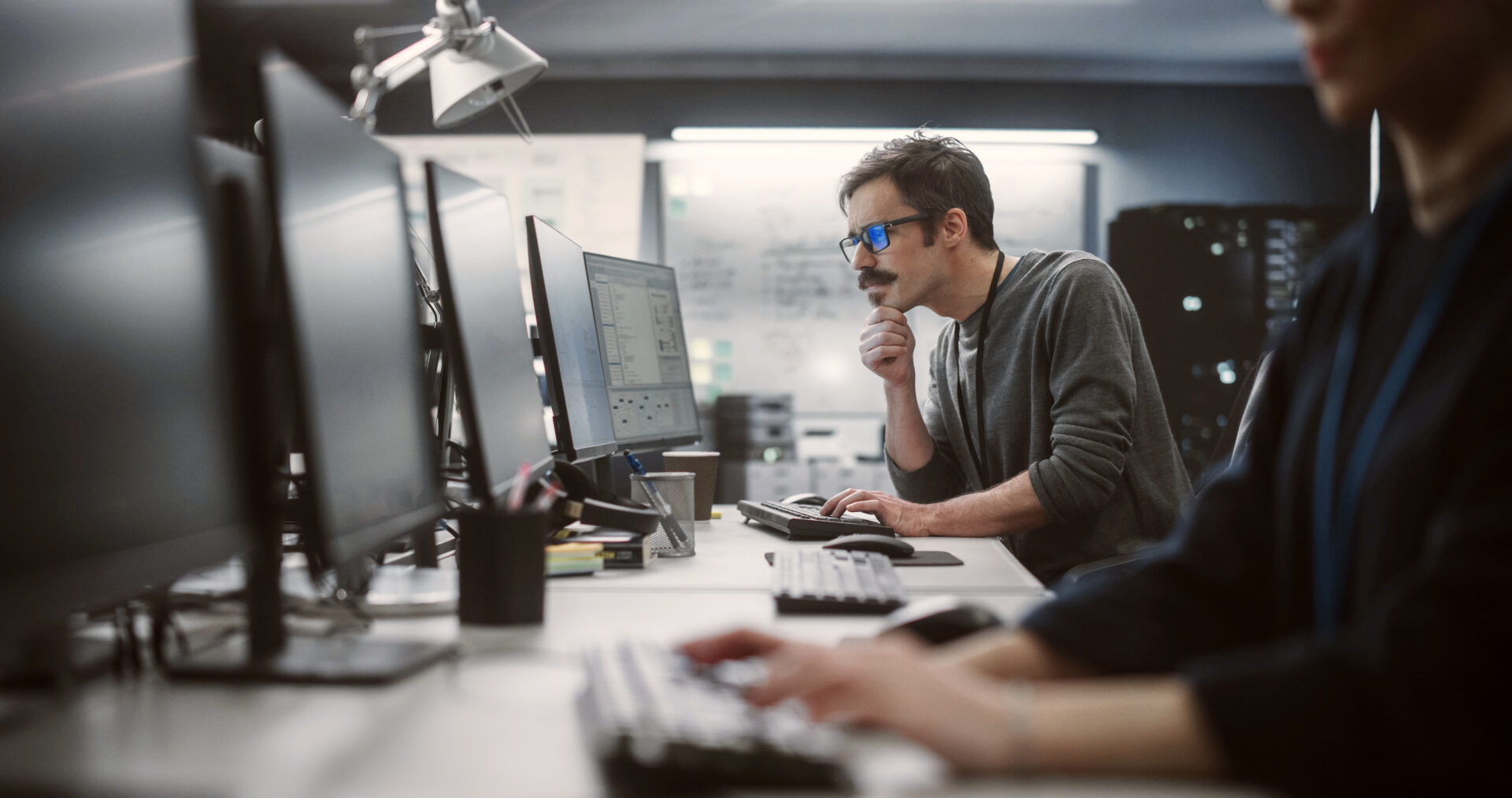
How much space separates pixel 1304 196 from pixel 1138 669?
473 centimetres

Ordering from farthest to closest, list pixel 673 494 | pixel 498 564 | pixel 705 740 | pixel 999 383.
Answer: pixel 999 383 < pixel 673 494 < pixel 498 564 < pixel 705 740

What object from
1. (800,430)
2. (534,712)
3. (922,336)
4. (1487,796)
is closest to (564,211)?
(800,430)

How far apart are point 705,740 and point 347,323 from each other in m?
0.48

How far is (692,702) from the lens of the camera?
57 cm

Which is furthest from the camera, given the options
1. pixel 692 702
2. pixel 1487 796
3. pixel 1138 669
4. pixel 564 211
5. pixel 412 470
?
pixel 564 211

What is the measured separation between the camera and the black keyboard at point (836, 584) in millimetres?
1023

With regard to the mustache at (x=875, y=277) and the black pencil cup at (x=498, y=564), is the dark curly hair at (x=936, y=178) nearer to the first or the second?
the mustache at (x=875, y=277)

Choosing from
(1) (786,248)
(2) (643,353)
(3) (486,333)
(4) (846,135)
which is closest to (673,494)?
(2) (643,353)

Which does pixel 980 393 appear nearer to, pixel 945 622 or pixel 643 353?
pixel 643 353

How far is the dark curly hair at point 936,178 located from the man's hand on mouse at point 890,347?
204 mm

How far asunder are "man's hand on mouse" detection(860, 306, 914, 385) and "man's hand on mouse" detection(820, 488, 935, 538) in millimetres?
393

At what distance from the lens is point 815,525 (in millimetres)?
1679

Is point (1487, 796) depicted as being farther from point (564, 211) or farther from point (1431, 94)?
point (564, 211)

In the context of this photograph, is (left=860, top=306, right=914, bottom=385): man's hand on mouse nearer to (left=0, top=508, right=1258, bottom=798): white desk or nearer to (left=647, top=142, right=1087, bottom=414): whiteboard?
(left=0, top=508, right=1258, bottom=798): white desk
